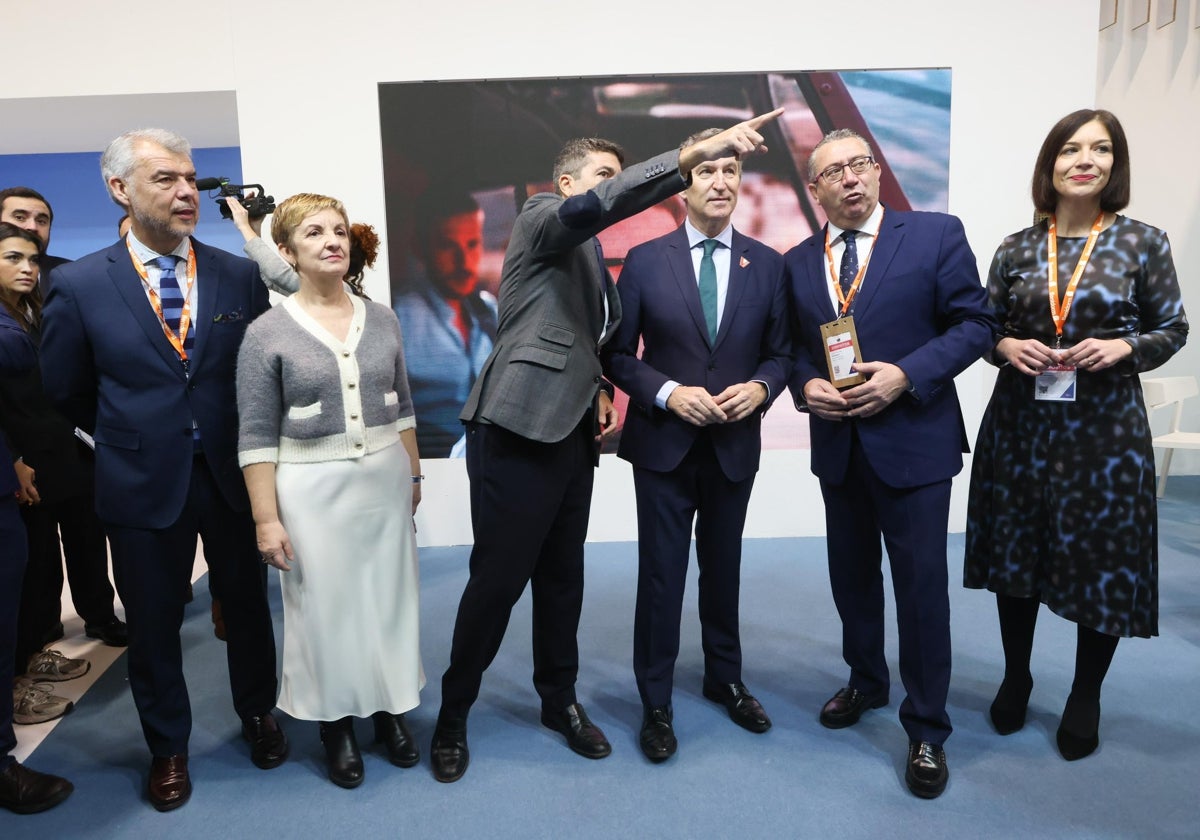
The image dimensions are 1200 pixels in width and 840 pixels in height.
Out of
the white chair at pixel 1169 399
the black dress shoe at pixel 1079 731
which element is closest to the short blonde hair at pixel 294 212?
the black dress shoe at pixel 1079 731

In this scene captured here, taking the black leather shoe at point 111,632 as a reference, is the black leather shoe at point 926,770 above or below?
above

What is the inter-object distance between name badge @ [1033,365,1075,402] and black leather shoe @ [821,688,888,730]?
3.61 feet

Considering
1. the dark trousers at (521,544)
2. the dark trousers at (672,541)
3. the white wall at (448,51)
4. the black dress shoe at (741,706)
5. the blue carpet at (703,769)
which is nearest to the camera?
the blue carpet at (703,769)

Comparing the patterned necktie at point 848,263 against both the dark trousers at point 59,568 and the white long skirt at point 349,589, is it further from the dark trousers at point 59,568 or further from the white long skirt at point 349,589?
the dark trousers at point 59,568

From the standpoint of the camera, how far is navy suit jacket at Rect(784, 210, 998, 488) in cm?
221

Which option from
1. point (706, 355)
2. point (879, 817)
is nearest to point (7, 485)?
point (706, 355)

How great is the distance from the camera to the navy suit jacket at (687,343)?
7.97ft

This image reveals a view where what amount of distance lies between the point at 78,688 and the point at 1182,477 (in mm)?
7072

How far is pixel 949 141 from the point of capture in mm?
4613

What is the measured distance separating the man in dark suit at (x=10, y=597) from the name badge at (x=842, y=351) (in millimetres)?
2177

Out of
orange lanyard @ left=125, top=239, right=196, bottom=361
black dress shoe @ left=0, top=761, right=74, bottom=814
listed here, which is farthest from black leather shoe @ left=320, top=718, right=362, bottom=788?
orange lanyard @ left=125, top=239, right=196, bottom=361

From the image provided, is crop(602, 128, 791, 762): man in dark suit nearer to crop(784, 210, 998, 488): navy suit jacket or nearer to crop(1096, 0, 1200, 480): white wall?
crop(784, 210, 998, 488): navy suit jacket

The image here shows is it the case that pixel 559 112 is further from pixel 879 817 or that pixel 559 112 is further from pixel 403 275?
pixel 879 817

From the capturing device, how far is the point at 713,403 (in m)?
2.30
